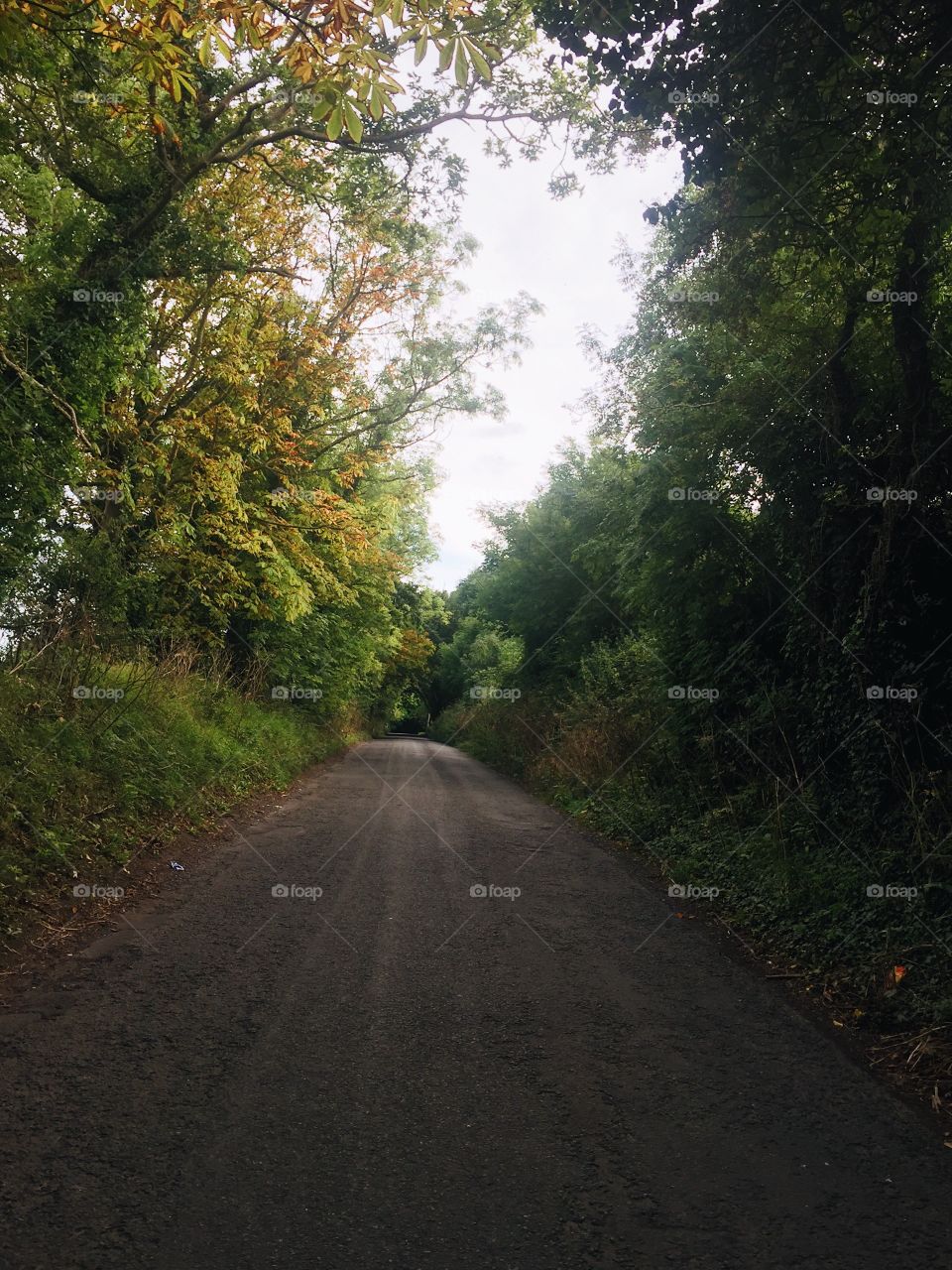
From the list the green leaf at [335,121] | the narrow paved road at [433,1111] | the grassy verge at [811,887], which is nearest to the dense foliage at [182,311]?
the green leaf at [335,121]

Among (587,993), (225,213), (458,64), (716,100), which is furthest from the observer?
(225,213)

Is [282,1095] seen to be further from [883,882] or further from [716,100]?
[716,100]

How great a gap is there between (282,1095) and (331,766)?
658 inches

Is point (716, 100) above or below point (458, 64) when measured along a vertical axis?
above

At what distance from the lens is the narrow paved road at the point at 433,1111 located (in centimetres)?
270

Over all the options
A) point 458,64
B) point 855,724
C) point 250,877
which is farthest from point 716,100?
point 250,877

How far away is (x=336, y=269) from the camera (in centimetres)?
1716

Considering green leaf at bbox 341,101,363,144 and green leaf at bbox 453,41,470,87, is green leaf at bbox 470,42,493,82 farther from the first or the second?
green leaf at bbox 341,101,363,144

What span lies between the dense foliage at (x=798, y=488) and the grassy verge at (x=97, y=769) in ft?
18.1

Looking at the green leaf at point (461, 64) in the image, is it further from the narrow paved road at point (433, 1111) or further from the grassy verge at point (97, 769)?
the grassy verge at point (97, 769)

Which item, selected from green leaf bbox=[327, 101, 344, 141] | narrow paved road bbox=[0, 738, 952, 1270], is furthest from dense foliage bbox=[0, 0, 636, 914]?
narrow paved road bbox=[0, 738, 952, 1270]

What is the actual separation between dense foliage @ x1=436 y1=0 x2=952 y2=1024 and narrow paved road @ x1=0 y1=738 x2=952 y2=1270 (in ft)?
4.95

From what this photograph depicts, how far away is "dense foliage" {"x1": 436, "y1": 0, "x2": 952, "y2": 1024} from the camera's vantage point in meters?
5.73

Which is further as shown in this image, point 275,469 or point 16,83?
point 275,469
